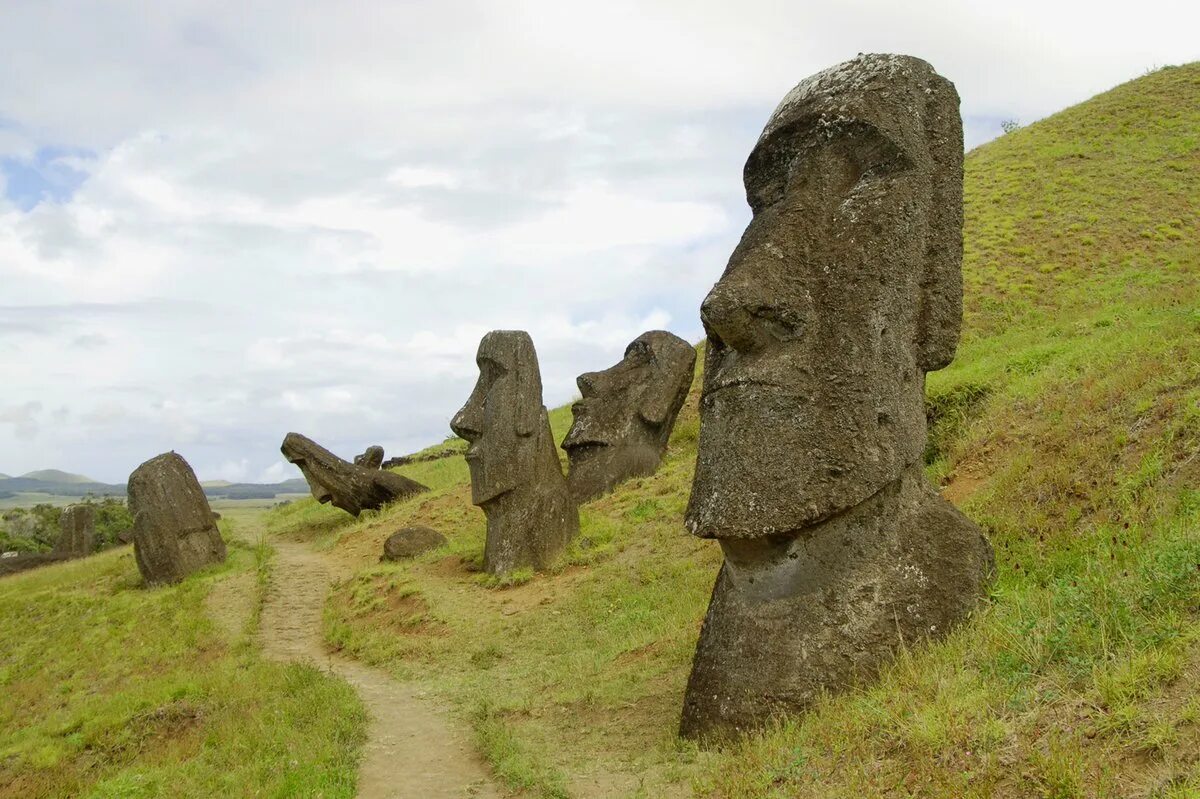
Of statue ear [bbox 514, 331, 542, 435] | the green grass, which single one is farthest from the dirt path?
statue ear [bbox 514, 331, 542, 435]

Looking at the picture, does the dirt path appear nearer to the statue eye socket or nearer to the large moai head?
the large moai head

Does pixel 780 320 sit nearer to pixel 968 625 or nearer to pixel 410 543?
pixel 968 625

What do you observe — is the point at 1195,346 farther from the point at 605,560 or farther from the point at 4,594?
the point at 4,594

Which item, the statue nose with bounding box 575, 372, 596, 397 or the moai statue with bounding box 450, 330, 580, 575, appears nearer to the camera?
the moai statue with bounding box 450, 330, 580, 575

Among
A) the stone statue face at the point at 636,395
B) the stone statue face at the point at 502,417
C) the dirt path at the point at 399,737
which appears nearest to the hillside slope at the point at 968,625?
the dirt path at the point at 399,737

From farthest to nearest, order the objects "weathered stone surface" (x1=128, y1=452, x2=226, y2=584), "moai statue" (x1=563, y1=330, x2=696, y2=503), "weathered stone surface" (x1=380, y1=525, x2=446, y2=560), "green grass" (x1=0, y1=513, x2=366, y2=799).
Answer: "weathered stone surface" (x1=128, y1=452, x2=226, y2=584), "moai statue" (x1=563, y1=330, x2=696, y2=503), "weathered stone surface" (x1=380, y1=525, x2=446, y2=560), "green grass" (x1=0, y1=513, x2=366, y2=799)

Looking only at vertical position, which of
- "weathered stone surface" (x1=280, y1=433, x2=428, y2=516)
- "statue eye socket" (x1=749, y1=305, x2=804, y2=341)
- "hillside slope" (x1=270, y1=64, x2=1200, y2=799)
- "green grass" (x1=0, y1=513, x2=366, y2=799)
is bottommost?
"green grass" (x1=0, y1=513, x2=366, y2=799)

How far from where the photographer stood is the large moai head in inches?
247

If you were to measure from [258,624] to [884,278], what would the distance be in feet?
Answer: 34.7

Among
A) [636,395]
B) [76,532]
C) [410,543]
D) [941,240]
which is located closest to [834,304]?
[941,240]

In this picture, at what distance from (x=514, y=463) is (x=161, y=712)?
5641mm

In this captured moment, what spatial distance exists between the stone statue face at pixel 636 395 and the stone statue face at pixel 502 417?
422 centimetres

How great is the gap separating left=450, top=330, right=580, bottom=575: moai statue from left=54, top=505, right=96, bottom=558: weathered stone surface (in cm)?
2143

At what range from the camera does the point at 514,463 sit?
46.8ft
